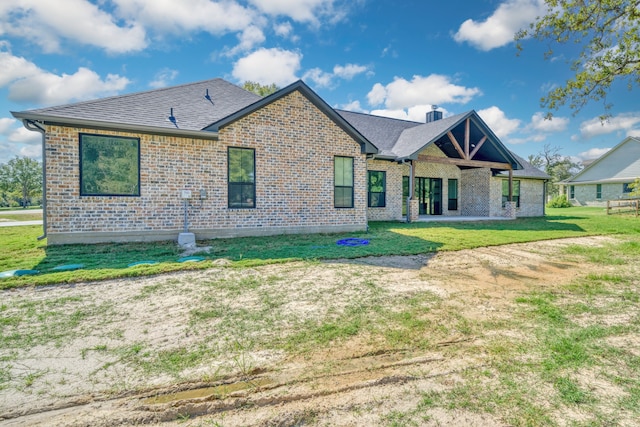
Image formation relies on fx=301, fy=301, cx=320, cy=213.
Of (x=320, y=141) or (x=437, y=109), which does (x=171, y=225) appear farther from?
(x=437, y=109)

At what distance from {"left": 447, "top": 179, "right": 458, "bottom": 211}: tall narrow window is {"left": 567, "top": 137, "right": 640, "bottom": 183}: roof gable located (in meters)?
23.9

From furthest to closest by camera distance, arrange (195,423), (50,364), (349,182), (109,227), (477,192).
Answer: (477,192) < (349,182) < (109,227) < (50,364) < (195,423)

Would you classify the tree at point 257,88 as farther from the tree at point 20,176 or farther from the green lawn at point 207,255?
the tree at point 20,176

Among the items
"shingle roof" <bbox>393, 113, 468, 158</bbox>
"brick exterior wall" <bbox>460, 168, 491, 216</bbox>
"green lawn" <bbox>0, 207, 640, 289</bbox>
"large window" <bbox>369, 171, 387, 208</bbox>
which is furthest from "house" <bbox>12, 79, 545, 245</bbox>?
"brick exterior wall" <bbox>460, 168, 491, 216</bbox>

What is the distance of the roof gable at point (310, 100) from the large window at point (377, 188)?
413 centimetres

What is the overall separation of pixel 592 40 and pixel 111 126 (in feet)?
48.1

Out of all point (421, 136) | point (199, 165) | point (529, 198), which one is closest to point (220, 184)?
point (199, 165)

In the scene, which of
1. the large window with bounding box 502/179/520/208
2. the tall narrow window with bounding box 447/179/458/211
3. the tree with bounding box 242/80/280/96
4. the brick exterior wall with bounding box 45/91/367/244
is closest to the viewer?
the brick exterior wall with bounding box 45/91/367/244

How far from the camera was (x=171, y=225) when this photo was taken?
8.90 m

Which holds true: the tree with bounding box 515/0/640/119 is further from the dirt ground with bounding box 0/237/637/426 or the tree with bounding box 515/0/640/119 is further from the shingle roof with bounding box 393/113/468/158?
the dirt ground with bounding box 0/237/637/426

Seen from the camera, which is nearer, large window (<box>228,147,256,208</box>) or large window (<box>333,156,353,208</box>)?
large window (<box>228,147,256,208</box>)

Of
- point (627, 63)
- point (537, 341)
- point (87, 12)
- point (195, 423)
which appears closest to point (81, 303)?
point (195, 423)

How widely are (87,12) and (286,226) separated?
338 inches

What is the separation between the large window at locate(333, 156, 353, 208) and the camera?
1112cm
